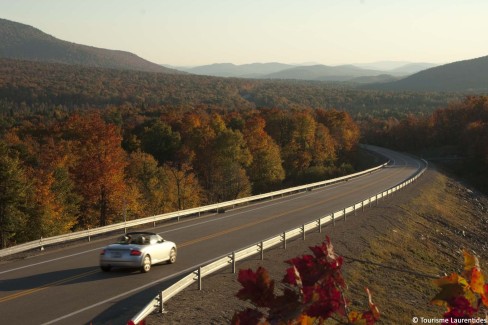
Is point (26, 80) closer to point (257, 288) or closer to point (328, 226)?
point (328, 226)

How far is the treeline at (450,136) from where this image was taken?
90.7m

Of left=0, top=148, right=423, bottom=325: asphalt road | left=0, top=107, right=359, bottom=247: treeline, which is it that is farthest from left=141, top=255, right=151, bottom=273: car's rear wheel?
left=0, top=107, right=359, bottom=247: treeline

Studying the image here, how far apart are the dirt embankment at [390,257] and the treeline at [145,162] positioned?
13812 millimetres

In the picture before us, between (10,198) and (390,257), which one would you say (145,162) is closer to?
(10,198)

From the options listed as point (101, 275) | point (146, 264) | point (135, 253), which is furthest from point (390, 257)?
point (101, 275)

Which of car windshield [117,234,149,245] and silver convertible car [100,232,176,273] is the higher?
car windshield [117,234,149,245]

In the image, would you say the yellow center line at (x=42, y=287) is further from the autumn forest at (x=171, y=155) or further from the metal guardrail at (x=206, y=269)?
the autumn forest at (x=171, y=155)

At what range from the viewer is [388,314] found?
57.9ft

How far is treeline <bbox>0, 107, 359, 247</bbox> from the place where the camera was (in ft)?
163

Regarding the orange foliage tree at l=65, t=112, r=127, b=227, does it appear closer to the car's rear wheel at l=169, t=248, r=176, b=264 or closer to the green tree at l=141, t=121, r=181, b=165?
the green tree at l=141, t=121, r=181, b=165

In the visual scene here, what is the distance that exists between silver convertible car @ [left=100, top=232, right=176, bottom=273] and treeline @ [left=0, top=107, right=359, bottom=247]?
15.0 meters

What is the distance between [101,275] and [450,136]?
361 ft

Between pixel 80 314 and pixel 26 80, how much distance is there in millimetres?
179085

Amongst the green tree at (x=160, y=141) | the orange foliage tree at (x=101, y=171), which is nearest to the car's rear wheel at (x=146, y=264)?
the orange foliage tree at (x=101, y=171)
